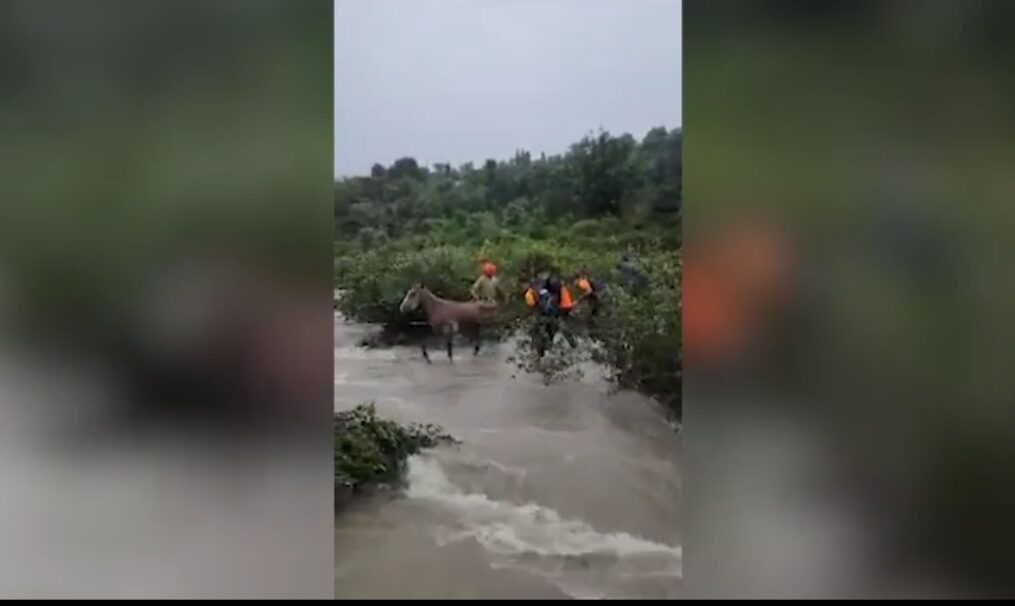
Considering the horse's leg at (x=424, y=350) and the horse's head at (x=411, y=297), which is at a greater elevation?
the horse's head at (x=411, y=297)

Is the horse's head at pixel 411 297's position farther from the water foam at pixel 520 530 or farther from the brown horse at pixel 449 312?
the water foam at pixel 520 530

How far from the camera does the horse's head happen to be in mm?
1351

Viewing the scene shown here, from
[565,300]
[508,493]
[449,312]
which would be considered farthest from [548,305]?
[508,493]

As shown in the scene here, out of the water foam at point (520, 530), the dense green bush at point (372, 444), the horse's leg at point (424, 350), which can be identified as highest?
the horse's leg at point (424, 350)

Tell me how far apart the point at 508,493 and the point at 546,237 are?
41cm

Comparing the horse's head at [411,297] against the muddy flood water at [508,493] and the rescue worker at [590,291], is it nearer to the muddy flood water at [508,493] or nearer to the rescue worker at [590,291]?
the muddy flood water at [508,493]

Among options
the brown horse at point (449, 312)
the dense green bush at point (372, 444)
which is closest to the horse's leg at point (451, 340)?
the brown horse at point (449, 312)

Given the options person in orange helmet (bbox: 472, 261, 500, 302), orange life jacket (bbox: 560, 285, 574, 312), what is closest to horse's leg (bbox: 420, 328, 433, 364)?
person in orange helmet (bbox: 472, 261, 500, 302)

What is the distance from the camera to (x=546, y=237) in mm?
1344

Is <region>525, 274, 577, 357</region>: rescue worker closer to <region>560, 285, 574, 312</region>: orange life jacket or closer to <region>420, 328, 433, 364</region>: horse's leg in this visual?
<region>560, 285, 574, 312</region>: orange life jacket

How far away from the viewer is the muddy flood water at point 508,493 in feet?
4.36

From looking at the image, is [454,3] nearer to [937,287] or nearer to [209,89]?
[209,89]

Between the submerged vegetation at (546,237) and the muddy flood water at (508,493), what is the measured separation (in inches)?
2.2

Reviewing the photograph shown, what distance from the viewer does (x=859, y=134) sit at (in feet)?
4.23
